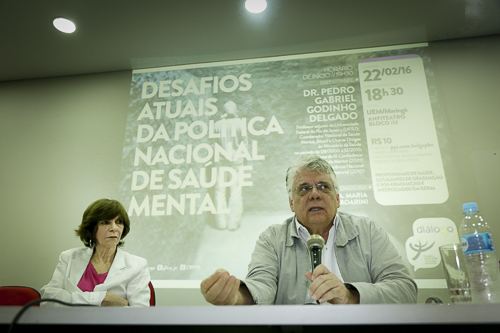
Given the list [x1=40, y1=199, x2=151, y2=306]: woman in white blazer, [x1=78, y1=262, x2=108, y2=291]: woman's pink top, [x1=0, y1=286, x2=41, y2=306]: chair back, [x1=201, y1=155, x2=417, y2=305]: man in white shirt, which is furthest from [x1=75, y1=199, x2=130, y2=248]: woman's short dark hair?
[x1=201, y1=155, x2=417, y2=305]: man in white shirt

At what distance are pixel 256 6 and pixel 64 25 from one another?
1428 mm

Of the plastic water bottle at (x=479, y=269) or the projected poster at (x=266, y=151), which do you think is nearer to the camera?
the plastic water bottle at (x=479, y=269)

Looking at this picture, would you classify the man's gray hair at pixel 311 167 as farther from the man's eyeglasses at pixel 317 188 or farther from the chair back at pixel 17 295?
the chair back at pixel 17 295

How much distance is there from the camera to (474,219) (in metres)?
2.46

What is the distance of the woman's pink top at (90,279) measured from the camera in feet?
7.18

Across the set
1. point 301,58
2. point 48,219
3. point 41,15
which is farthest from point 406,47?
point 48,219

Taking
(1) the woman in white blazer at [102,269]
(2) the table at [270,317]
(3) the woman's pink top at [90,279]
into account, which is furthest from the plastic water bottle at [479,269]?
(3) the woman's pink top at [90,279]

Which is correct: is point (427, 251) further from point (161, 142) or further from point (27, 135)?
point (27, 135)

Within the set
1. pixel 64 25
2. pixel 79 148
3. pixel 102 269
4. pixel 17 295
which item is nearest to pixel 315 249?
pixel 102 269

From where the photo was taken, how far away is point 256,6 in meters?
2.79

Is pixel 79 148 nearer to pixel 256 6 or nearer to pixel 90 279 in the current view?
pixel 90 279

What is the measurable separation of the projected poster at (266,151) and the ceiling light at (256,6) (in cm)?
45

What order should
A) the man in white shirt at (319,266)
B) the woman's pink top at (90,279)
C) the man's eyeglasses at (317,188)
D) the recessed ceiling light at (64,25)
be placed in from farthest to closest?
the recessed ceiling light at (64,25) → the woman's pink top at (90,279) → the man's eyeglasses at (317,188) → the man in white shirt at (319,266)

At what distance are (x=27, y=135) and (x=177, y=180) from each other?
1.43 metres
